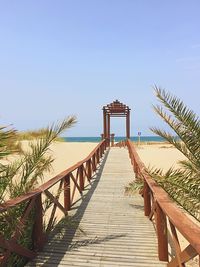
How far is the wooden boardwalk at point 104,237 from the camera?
16.0ft

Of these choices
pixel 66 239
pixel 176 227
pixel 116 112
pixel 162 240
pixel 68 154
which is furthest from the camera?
pixel 68 154

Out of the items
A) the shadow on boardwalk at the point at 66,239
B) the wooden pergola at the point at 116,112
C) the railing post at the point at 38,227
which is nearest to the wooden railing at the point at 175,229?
the shadow on boardwalk at the point at 66,239

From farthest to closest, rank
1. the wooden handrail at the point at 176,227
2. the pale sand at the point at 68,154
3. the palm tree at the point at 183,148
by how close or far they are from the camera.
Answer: the pale sand at the point at 68,154 → the palm tree at the point at 183,148 → the wooden handrail at the point at 176,227

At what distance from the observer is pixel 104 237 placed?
19.1ft

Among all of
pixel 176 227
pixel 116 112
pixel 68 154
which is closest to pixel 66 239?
pixel 176 227

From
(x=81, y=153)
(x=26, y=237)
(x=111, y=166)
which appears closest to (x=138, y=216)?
(x=26, y=237)

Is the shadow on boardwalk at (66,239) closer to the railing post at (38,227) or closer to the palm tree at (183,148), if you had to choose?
the railing post at (38,227)

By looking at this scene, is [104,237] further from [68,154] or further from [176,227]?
[68,154]

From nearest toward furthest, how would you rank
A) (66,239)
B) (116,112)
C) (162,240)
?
(162,240), (66,239), (116,112)

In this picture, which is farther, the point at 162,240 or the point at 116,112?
the point at 116,112

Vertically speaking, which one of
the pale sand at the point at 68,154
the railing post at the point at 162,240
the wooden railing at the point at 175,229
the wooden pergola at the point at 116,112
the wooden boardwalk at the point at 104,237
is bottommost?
the pale sand at the point at 68,154

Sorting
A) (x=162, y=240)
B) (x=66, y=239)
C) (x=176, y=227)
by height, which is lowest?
(x=66, y=239)

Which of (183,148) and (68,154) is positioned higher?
(183,148)

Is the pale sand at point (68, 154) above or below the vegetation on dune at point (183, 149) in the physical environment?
below
